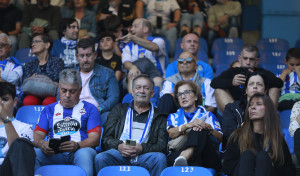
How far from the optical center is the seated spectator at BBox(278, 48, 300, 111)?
6.57 meters

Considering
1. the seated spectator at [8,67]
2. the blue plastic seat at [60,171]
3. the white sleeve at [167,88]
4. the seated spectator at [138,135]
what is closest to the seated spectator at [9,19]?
the seated spectator at [8,67]

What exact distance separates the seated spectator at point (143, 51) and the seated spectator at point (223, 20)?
6.28 ft

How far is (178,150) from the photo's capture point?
16.9 feet

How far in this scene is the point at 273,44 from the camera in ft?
29.0

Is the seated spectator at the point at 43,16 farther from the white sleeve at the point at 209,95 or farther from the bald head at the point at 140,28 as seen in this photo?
the white sleeve at the point at 209,95

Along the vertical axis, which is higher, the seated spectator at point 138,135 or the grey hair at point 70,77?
the grey hair at point 70,77

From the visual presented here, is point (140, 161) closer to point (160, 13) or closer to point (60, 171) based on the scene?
point (60, 171)

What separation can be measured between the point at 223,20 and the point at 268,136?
14.8 feet

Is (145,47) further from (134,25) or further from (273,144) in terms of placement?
(273,144)

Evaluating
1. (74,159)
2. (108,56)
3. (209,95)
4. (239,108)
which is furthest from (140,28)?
(74,159)

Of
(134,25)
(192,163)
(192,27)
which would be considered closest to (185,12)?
(192,27)

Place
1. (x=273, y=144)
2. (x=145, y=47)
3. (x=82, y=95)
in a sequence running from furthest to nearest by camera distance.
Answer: (x=145, y=47) → (x=82, y=95) → (x=273, y=144)

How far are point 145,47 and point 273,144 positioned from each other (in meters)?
2.89

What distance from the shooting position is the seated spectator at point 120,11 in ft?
28.5
